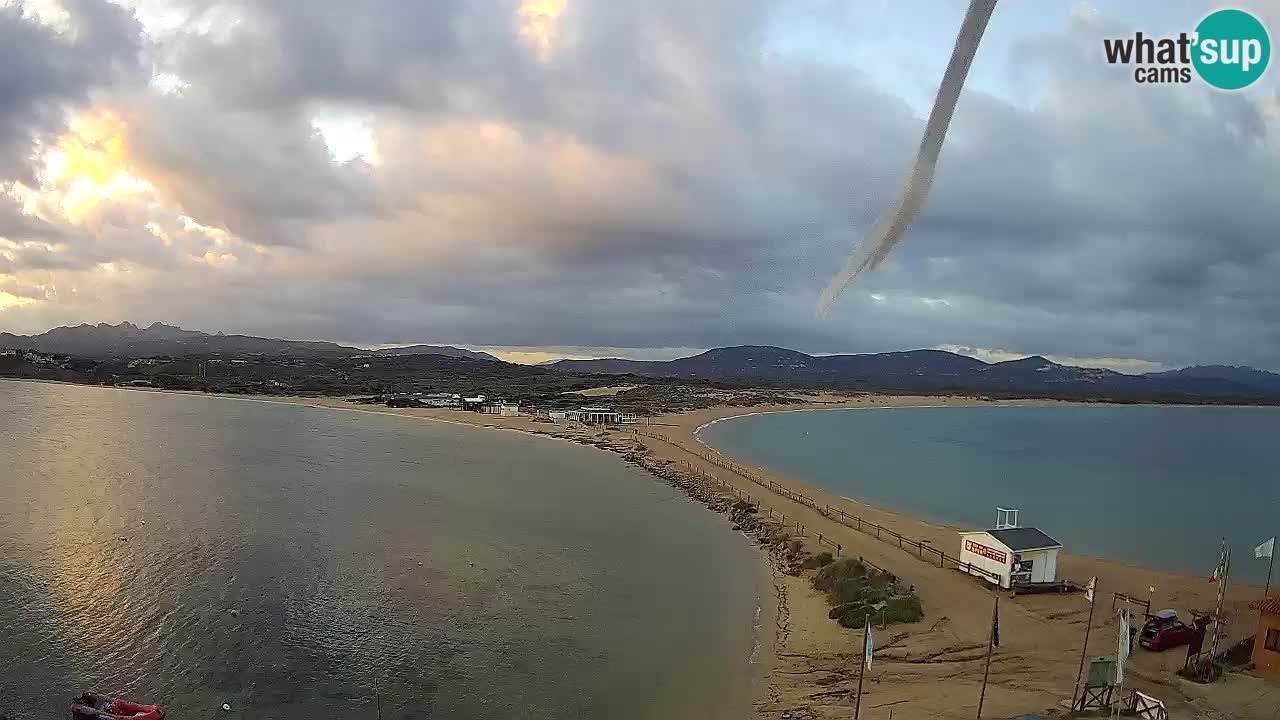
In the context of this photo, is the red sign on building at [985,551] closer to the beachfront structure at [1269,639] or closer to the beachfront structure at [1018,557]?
the beachfront structure at [1018,557]

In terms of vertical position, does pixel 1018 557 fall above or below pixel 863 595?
above

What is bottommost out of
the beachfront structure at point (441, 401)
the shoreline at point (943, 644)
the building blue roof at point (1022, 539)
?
the shoreline at point (943, 644)

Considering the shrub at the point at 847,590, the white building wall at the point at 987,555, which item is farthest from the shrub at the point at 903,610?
the white building wall at the point at 987,555

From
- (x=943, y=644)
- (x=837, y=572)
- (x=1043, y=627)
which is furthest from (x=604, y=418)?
(x=943, y=644)

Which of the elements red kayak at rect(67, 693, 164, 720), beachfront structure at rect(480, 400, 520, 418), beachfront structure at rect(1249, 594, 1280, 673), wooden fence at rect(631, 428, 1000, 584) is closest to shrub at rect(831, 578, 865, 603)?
wooden fence at rect(631, 428, 1000, 584)

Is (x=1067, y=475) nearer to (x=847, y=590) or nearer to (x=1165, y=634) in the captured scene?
(x=847, y=590)

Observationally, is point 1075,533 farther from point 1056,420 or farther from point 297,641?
point 1056,420
